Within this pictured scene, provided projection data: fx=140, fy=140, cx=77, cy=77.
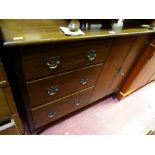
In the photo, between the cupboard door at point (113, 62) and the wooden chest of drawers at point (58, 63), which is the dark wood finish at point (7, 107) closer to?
the wooden chest of drawers at point (58, 63)

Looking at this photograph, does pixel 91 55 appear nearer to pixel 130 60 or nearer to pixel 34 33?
pixel 34 33

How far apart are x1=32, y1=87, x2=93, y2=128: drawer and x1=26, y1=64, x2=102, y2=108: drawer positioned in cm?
5

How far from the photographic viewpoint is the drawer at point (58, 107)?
908 millimetres

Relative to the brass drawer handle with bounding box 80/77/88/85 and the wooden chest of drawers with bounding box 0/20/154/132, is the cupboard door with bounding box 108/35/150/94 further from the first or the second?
the brass drawer handle with bounding box 80/77/88/85

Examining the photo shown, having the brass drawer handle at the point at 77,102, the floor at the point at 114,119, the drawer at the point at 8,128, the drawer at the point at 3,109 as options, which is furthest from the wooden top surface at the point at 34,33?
the floor at the point at 114,119

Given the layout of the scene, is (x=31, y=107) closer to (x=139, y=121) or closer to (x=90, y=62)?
(x=90, y=62)

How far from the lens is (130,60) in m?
1.14

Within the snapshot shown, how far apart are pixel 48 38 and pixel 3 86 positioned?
0.27 m

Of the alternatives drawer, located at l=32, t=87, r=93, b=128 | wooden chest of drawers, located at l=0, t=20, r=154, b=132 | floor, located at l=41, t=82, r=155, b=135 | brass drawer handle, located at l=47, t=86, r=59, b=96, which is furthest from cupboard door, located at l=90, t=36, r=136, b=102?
brass drawer handle, located at l=47, t=86, r=59, b=96

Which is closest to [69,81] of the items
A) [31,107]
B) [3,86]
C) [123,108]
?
[31,107]

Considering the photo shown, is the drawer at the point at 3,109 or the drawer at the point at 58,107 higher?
the drawer at the point at 3,109

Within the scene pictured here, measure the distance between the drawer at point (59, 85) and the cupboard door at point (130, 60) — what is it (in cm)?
31

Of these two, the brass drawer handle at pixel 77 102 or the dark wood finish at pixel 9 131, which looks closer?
the dark wood finish at pixel 9 131
